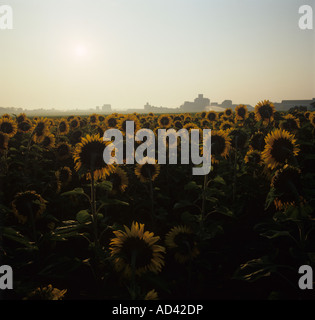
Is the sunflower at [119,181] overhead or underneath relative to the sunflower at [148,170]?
underneath

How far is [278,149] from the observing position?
3.78 metres

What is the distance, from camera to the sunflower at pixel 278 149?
12.3 ft

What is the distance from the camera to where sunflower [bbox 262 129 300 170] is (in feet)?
12.3

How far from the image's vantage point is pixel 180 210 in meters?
5.69

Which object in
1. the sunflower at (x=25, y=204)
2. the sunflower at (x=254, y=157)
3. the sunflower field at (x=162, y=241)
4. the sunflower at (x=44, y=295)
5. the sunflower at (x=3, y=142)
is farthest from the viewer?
the sunflower at (x=3, y=142)

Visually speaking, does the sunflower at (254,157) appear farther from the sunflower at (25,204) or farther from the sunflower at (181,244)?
the sunflower at (25,204)

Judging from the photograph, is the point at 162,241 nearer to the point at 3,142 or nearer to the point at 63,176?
the point at 63,176

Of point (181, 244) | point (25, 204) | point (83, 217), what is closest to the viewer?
point (83, 217)

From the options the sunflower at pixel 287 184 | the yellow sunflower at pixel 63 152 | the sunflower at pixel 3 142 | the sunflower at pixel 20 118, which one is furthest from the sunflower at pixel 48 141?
the sunflower at pixel 287 184

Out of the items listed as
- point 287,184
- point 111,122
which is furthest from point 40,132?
point 287,184
